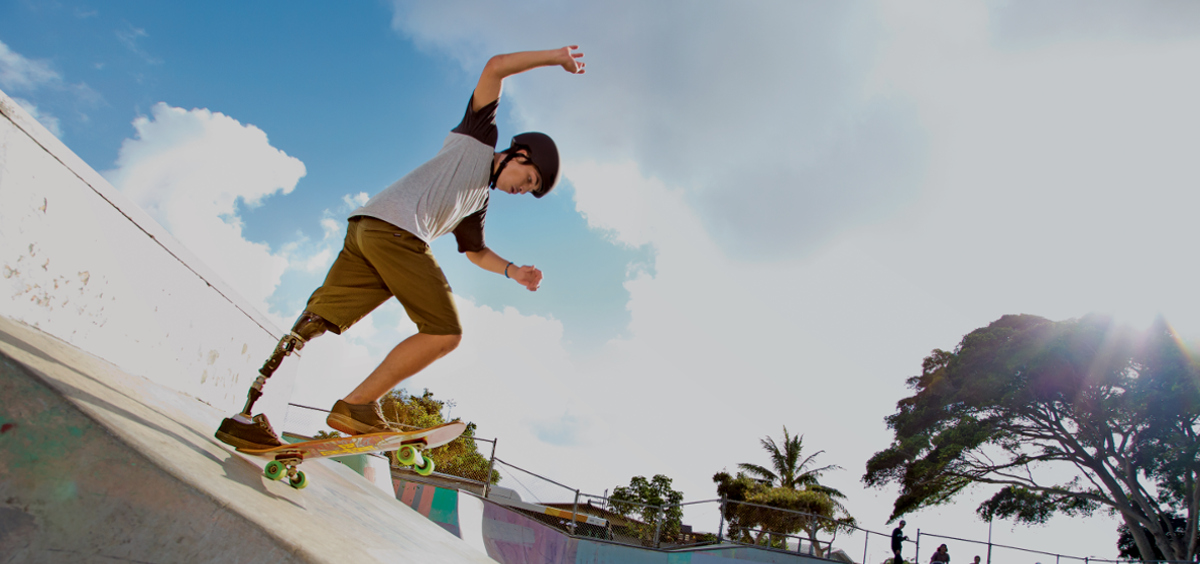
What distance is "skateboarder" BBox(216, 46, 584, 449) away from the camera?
2320 millimetres

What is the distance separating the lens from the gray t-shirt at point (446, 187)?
7.76 feet

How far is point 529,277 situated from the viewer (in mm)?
2924

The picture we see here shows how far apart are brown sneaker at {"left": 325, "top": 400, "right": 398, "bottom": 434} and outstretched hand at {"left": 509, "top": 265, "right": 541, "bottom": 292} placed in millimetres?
918

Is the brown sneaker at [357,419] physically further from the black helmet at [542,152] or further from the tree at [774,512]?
the tree at [774,512]

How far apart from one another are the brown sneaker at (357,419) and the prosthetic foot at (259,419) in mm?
222

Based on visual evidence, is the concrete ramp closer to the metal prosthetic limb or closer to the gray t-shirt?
the metal prosthetic limb

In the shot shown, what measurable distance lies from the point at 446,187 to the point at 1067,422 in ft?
81.2

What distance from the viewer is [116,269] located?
278 centimetres

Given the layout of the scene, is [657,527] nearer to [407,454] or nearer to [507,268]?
[507,268]

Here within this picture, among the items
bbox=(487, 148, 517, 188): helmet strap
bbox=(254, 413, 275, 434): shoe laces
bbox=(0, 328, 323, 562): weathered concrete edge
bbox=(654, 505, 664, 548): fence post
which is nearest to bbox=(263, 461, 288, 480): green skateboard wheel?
bbox=(254, 413, 275, 434): shoe laces

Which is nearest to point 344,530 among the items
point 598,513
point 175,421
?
point 175,421

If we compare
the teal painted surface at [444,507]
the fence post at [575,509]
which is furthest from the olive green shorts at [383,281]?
the fence post at [575,509]

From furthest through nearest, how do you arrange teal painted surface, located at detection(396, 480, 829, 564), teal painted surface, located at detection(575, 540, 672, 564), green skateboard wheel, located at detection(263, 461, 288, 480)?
teal painted surface, located at detection(575, 540, 672, 564) < teal painted surface, located at detection(396, 480, 829, 564) < green skateboard wheel, located at detection(263, 461, 288, 480)

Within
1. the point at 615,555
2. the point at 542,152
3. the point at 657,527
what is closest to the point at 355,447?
the point at 542,152
